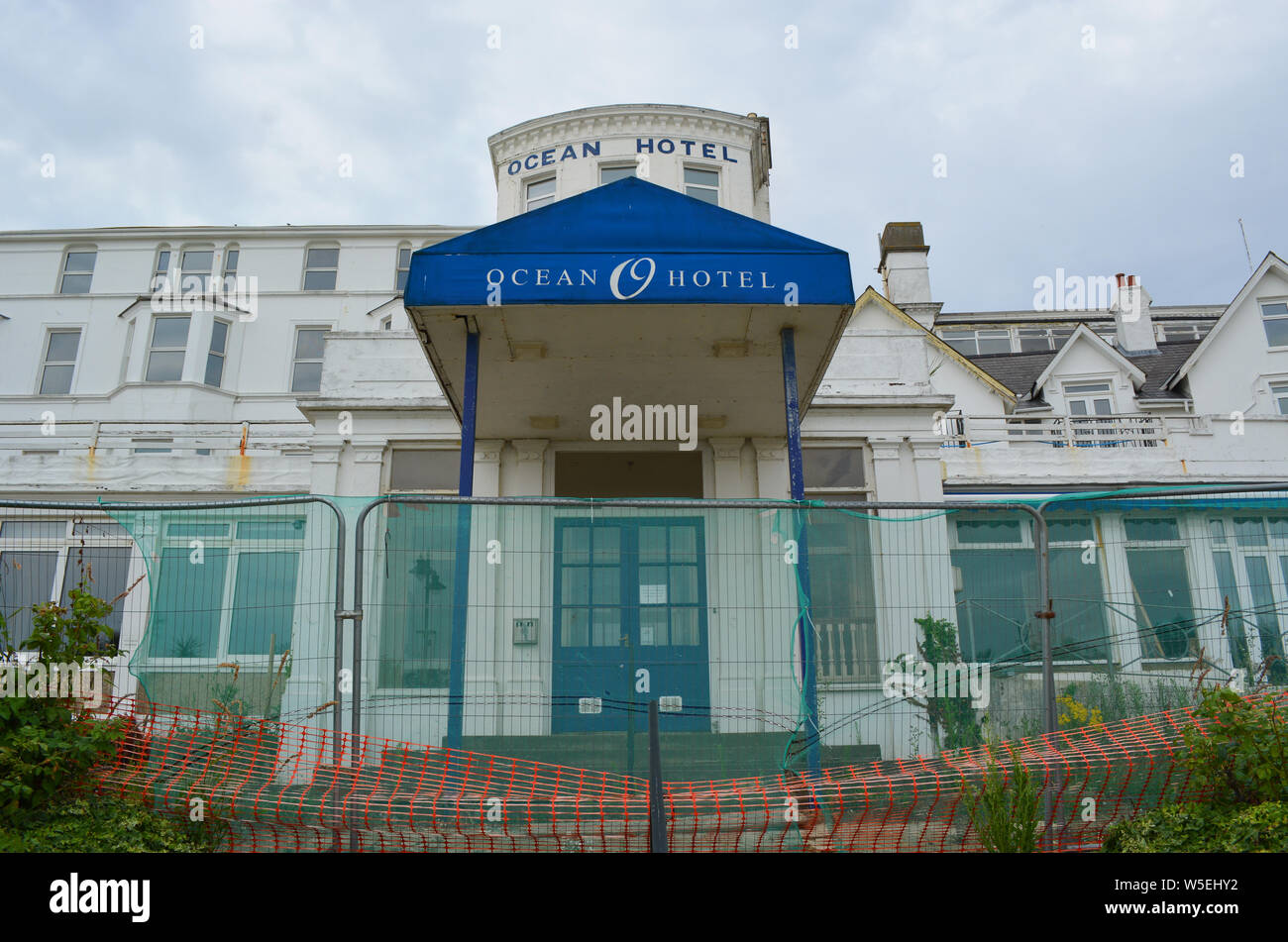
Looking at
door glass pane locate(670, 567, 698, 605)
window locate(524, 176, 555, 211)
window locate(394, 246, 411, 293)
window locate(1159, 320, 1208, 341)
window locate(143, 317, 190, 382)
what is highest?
window locate(1159, 320, 1208, 341)

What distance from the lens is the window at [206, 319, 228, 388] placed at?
26781 millimetres

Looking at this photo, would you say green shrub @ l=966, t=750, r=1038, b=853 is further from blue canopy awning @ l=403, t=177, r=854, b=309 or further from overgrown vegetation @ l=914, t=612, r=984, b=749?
blue canopy awning @ l=403, t=177, r=854, b=309

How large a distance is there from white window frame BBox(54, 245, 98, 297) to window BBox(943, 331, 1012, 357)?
31.2 meters

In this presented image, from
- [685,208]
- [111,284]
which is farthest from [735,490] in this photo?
[111,284]

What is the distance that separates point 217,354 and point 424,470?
1769 centimetres

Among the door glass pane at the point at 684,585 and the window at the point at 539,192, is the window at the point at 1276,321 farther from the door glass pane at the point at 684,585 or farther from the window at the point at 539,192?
the door glass pane at the point at 684,585

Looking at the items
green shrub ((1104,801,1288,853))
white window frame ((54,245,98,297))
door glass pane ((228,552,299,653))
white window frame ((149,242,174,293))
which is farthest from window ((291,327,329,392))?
green shrub ((1104,801,1288,853))

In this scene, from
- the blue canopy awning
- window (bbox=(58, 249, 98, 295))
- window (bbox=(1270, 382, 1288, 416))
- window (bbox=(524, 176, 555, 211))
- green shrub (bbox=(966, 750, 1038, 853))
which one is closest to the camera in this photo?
green shrub (bbox=(966, 750, 1038, 853))

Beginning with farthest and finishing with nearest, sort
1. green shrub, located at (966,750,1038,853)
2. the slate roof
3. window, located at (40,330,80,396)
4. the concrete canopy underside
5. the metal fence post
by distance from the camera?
window, located at (40,330,80,396) → the slate roof → the concrete canopy underside → green shrub, located at (966,750,1038,853) → the metal fence post

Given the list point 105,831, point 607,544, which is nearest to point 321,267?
point 607,544

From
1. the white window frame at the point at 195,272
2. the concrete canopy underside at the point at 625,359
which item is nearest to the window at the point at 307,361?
the white window frame at the point at 195,272

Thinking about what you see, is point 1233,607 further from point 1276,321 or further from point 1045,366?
point 1276,321

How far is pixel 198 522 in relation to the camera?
261 inches
